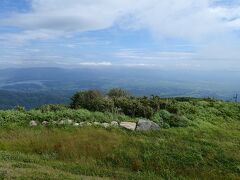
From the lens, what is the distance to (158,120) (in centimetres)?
2520

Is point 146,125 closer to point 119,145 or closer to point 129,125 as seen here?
point 129,125

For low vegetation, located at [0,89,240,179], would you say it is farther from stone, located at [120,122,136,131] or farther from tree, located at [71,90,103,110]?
stone, located at [120,122,136,131]

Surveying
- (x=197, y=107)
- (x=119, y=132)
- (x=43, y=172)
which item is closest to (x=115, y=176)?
(x=43, y=172)

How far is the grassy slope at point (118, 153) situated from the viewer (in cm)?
1548

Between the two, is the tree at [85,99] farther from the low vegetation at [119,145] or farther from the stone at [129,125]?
the stone at [129,125]

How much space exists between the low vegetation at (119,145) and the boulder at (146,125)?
840 millimetres

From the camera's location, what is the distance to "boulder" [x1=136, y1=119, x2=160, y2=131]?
23.2 m

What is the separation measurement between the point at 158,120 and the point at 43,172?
12.4 m

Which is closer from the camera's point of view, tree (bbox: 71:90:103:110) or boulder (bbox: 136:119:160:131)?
boulder (bbox: 136:119:160:131)

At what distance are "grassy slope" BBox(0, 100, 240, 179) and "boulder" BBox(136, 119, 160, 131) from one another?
961 millimetres

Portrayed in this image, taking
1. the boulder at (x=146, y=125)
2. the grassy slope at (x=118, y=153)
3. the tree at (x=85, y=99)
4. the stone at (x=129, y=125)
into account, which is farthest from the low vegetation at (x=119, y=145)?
the boulder at (x=146, y=125)

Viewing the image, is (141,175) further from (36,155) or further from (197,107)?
(197,107)

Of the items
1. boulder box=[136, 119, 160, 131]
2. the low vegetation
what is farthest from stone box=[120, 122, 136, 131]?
the low vegetation

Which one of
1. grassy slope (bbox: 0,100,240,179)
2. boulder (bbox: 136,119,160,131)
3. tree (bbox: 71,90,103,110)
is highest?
tree (bbox: 71,90,103,110)
